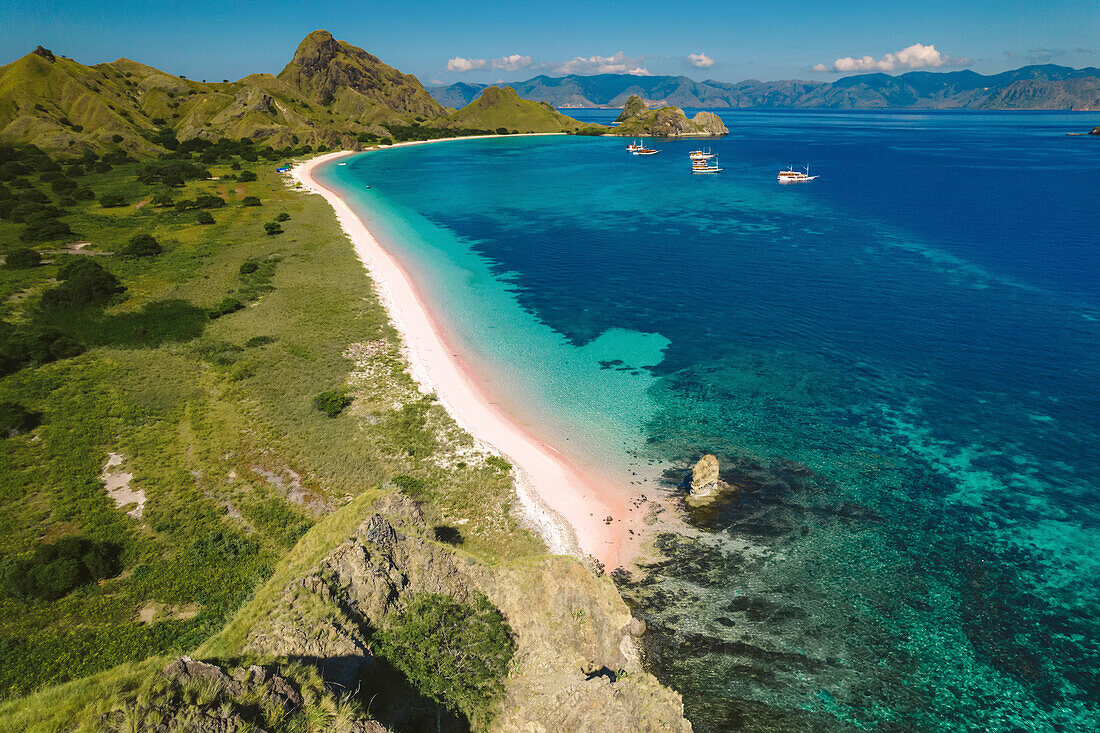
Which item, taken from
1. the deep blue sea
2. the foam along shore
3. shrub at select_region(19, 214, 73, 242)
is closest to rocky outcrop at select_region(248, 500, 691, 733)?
the deep blue sea

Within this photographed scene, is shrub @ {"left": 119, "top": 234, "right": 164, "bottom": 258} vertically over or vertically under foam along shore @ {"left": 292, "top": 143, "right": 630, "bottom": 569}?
over

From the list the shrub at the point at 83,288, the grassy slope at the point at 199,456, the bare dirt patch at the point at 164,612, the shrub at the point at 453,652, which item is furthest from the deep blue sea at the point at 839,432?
the shrub at the point at 83,288

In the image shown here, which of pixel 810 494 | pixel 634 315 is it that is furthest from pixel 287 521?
pixel 634 315

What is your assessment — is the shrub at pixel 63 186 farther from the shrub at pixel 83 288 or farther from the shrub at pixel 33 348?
the shrub at pixel 33 348

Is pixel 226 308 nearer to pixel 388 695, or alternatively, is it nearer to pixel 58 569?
pixel 58 569

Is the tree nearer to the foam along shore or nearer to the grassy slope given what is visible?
the grassy slope

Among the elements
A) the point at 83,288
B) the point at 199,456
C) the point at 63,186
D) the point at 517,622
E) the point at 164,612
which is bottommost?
the point at 164,612

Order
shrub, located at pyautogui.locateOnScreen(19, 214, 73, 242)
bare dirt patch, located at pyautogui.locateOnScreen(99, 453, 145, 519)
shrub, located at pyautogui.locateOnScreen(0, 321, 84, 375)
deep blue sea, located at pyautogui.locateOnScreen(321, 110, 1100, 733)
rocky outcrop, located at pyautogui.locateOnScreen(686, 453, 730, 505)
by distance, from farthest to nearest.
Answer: shrub, located at pyautogui.locateOnScreen(19, 214, 73, 242) < shrub, located at pyautogui.locateOnScreen(0, 321, 84, 375) < rocky outcrop, located at pyautogui.locateOnScreen(686, 453, 730, 505) < bare dirt patch, located at pyautogui.locateOnScreen(99, 453, 145, 519) < deep blue sea, located at pyautogui.locateOnScreen(321, 110, 1100, 733)

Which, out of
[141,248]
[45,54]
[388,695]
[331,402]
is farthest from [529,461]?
[45,54]
